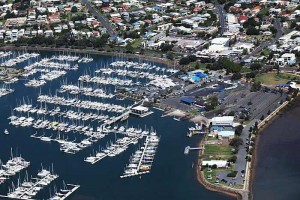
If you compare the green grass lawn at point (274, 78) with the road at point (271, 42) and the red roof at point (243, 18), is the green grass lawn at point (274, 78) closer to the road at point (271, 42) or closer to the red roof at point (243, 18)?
the road at point (271, 42)

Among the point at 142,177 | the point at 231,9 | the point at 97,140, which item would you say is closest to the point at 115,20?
the point at 231,9

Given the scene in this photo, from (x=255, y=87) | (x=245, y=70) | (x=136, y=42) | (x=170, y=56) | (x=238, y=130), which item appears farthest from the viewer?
(x=136, y=42)

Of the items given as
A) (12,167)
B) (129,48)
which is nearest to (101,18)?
(129,48)

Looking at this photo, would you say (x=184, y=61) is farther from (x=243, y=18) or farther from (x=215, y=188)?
(x=215, y=188)

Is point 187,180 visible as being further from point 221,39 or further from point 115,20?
point 115,20

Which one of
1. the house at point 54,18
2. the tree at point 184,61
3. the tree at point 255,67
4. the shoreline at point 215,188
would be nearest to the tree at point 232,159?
the shoreline at point 215,188

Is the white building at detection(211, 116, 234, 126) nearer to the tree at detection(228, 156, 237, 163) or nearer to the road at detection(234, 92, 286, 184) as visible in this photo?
the road at detection(234, 92, 286, 184)
